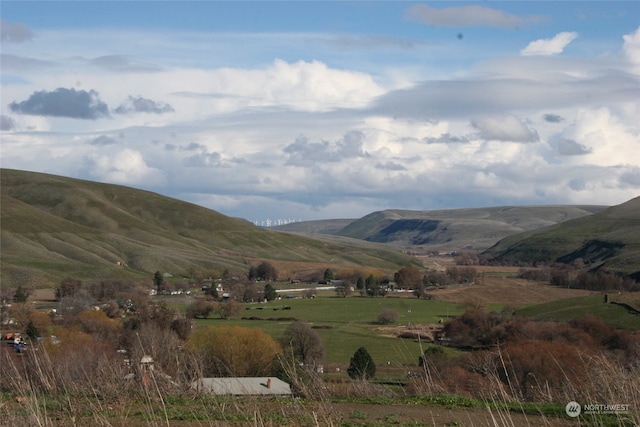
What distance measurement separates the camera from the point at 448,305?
98688 mm

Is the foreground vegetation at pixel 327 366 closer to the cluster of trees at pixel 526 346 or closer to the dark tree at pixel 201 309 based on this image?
the cluster of trees at pixel 526 346

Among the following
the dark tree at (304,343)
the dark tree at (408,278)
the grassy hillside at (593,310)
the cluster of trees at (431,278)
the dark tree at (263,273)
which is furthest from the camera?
the dark tree at (263,273)

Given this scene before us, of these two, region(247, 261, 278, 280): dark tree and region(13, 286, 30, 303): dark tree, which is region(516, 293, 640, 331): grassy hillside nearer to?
region(13, 286, 30, 303): dark tree

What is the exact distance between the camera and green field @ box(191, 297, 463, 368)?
5975 centimetres

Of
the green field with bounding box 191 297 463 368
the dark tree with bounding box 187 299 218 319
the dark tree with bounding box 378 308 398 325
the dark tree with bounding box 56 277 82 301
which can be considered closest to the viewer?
the green field with bounding box 191 297 463 368

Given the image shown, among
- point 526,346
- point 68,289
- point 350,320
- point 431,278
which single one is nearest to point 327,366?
point 526,346

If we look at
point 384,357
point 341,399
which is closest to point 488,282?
point 384,357

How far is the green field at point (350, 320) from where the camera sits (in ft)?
196

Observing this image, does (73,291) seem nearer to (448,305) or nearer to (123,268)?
(123,268)

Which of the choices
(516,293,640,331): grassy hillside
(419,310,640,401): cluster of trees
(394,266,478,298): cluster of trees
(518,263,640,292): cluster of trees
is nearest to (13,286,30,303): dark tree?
(419,310,640,401): cluster of trees

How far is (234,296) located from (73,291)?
22.6 metres

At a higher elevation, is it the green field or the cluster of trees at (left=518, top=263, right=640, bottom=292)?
the cluster of trees at (left=518, top=263, right=640, bottom=292)

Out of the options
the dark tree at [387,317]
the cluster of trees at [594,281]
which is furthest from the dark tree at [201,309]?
the cluster of trees at [594,281]

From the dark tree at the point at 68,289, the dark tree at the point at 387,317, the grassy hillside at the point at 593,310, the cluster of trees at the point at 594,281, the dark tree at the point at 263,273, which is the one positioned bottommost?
the dark tree at the point at 263,273
